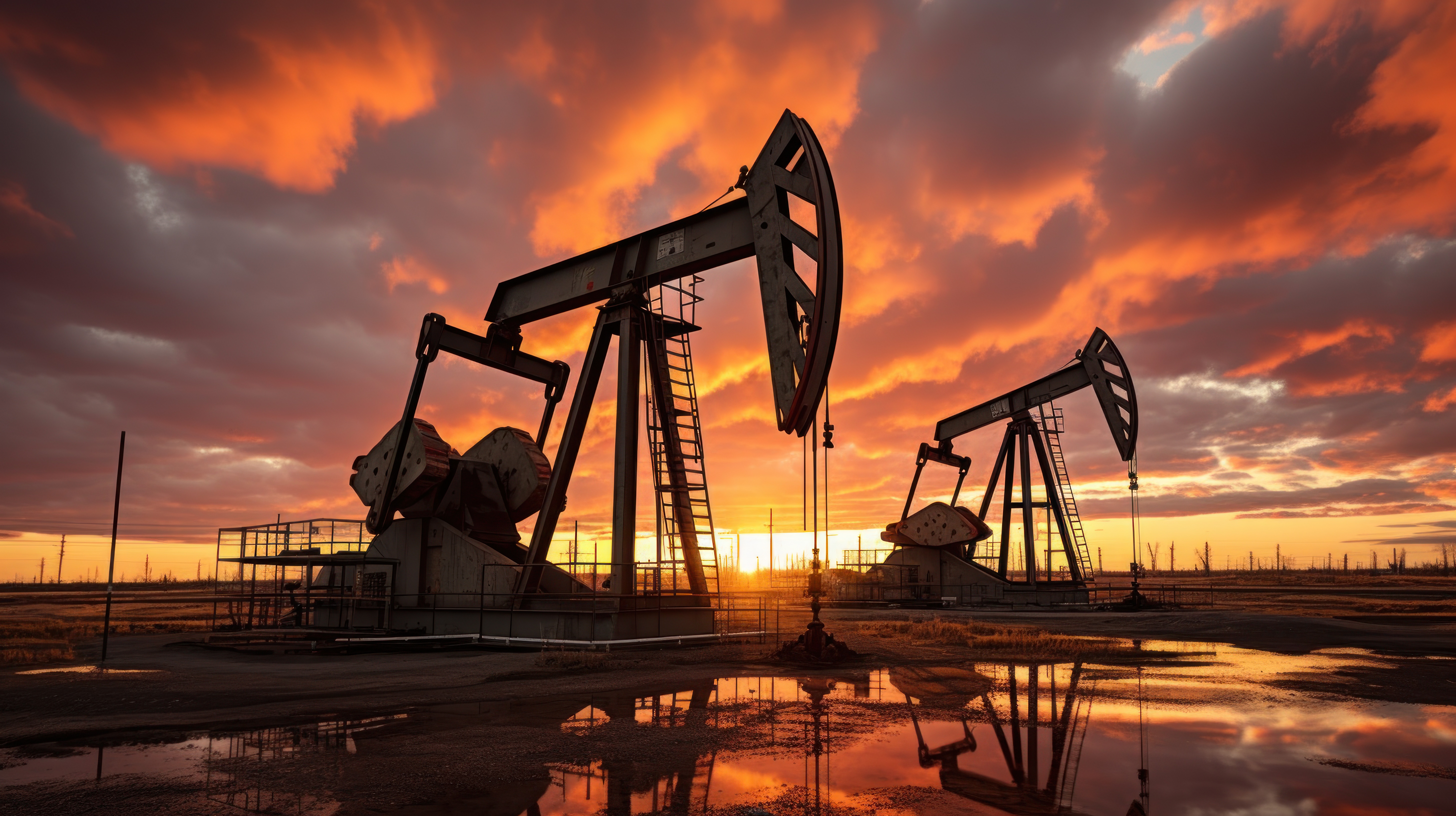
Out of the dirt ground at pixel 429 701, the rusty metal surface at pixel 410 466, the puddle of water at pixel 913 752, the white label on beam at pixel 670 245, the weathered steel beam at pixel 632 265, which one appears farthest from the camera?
the rusty metal surface at pixel 410 466

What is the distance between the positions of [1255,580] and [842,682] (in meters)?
113

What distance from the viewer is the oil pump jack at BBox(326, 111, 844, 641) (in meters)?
11.4

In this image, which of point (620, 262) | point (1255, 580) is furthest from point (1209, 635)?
point (1255, 580)

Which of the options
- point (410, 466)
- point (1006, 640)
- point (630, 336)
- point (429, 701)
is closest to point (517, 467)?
point (410, 466)

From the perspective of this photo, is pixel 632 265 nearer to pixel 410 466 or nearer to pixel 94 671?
pixel 410 466

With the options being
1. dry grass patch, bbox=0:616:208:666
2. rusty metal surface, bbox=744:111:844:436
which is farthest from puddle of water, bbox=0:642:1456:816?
dry grass patch, bbox=0:616:208:666

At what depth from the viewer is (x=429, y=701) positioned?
27.7 ft

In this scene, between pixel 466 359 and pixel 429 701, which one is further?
pixel 466 359

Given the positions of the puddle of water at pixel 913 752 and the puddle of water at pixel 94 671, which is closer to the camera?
the puddle of water at pixel 913 752

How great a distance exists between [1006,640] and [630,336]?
29.3 feet

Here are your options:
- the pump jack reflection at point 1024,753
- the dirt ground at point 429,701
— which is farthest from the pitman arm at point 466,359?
the pump jack reflection at point 1024,753

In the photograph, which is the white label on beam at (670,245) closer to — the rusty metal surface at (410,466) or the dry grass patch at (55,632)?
the rusty metal surface at (410,466)

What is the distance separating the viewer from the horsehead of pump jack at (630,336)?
10977 millimetres

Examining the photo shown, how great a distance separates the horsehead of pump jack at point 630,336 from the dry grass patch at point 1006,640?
5361 millimetres
